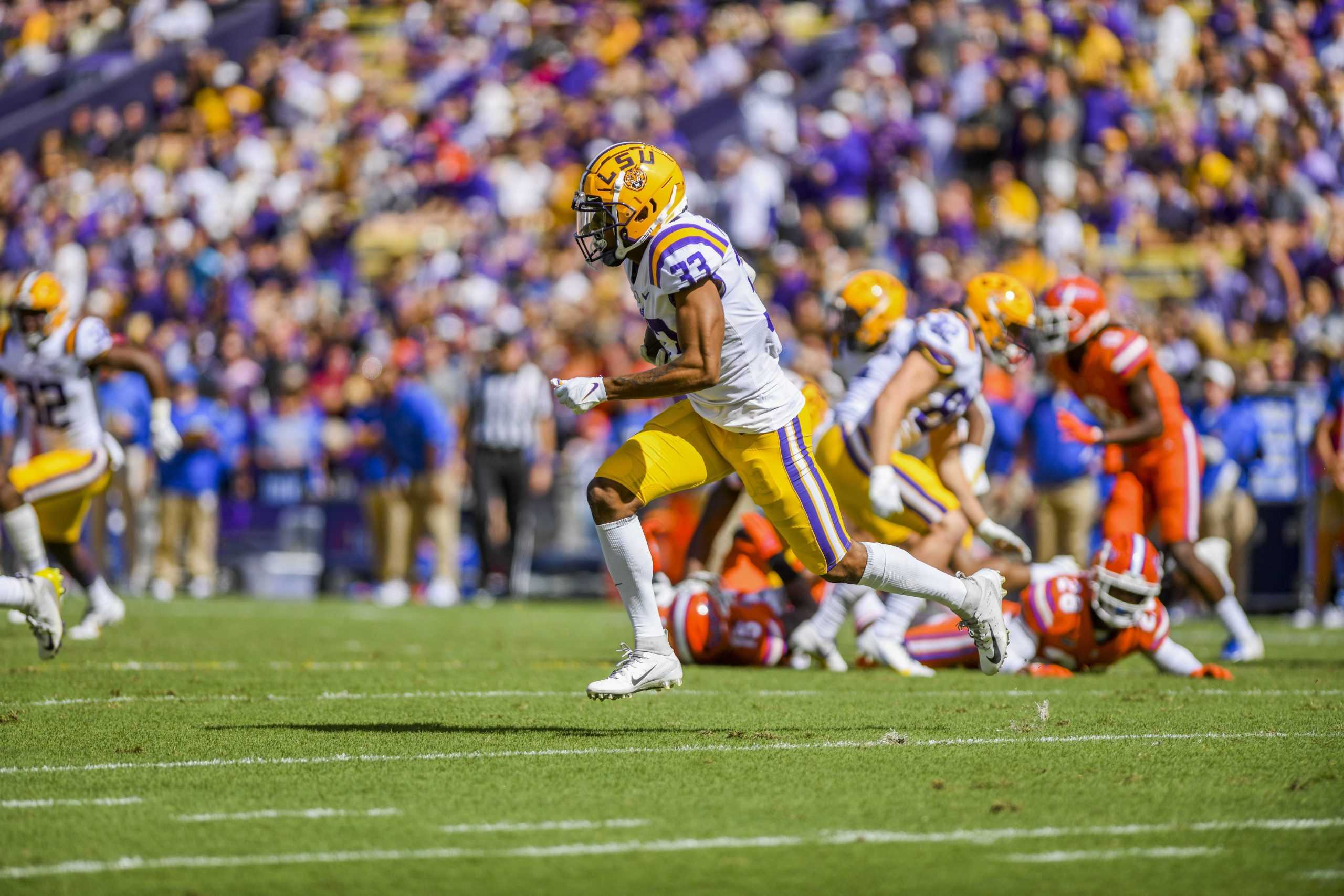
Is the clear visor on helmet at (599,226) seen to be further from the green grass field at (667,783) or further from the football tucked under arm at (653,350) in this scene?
the green grass field at (667,783)

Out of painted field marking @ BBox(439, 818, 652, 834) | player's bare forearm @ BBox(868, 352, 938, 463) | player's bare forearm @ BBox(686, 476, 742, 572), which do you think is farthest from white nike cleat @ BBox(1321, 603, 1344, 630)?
painted field marking @ BBox(439, 818, 652, 834)

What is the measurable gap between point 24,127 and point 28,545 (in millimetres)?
17969

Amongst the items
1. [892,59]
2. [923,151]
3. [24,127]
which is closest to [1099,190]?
[923,151]

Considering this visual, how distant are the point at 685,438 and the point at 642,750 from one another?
1230mm

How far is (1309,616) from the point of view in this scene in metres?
12.8

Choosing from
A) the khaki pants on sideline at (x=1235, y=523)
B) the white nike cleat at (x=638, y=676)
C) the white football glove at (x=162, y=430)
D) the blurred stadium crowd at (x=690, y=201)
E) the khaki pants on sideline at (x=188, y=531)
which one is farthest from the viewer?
the khaki pants on sideline at (x=188, y=531)

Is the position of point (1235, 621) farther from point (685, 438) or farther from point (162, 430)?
point (162, 430)

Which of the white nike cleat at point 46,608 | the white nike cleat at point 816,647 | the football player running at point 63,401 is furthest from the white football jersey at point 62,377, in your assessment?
the white nike cleat at point 816,647

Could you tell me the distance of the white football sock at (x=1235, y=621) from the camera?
9.00 m

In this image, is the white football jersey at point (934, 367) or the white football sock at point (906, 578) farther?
the white football jersey at point (934, 367)

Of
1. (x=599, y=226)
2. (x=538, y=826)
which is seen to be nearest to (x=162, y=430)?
(x=599, y=226)

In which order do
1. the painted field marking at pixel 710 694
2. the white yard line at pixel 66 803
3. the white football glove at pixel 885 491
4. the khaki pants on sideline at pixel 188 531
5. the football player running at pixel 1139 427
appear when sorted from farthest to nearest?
the khaki pants on sideline at pixel 188 531, the football player running at pixel 1139 427, the white football glove at pixel 885 491, the painted field marking at pixel 710 694, the white yard line at pixel 66 803

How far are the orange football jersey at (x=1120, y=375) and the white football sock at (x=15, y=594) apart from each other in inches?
211

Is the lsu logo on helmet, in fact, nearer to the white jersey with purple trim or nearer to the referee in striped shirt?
the white jersey with purple trim
